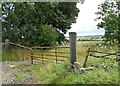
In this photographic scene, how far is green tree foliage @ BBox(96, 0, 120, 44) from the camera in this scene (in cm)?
1332

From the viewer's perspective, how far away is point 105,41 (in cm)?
1454

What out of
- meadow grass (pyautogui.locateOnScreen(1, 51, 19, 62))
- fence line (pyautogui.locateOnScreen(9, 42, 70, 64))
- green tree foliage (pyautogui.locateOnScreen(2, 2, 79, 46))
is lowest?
meadow grass (pyautogui.locateOnScreen(1, 51, 19, 62))

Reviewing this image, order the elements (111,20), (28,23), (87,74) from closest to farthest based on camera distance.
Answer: (87,74) < (111,20) < (28,23)

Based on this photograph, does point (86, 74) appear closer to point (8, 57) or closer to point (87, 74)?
point (87, 74)

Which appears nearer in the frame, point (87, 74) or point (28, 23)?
point (87, 74)

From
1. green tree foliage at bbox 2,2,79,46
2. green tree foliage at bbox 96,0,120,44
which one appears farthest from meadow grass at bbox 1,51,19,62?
green tree foliage at bbox 96,0,120,44

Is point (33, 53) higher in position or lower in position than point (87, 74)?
lower

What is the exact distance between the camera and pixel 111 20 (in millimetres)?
13648

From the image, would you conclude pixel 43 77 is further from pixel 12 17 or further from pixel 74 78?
pixel 12 17

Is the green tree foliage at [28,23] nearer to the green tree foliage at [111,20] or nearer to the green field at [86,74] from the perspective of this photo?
the green tree foliage at [111,20]

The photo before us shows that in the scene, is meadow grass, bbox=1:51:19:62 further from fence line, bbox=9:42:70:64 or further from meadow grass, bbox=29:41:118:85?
meadow grass, bbox=29:41:118:85

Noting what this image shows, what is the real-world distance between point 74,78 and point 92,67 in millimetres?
926

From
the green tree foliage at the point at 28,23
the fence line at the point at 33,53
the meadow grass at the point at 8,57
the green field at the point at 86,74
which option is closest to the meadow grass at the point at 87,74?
the green field at the point at 86,74

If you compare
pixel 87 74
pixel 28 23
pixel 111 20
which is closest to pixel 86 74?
pixel 87 74
